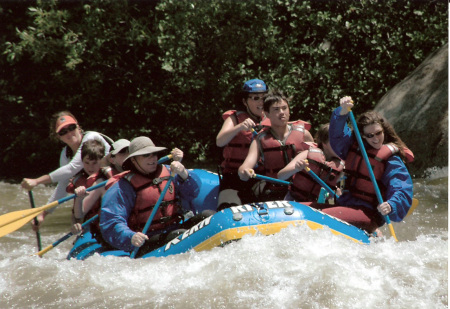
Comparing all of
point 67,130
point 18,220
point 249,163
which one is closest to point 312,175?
point 249,163

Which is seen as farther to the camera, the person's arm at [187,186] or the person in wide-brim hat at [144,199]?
the person's arm at [187,186]

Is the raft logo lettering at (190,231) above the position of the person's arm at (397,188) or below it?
below

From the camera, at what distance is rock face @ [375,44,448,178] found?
8125 mm

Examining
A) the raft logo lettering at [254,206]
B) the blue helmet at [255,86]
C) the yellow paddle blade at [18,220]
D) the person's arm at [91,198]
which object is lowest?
the yellow paddle blade at [18,220]

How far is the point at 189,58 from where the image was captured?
945 centimetres

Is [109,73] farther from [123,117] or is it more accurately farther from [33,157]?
[33,157]

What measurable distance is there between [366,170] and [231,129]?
114 cm

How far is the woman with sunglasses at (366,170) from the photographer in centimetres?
479

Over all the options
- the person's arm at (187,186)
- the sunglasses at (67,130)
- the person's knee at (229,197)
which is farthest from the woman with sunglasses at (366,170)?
the sunglasses at (67,130)

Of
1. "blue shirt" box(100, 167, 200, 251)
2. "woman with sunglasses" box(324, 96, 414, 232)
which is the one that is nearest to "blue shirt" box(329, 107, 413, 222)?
"woman with sunglasses" box(324, 96, 414, 232)

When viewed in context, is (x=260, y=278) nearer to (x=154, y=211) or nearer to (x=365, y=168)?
(x=154, y=211)

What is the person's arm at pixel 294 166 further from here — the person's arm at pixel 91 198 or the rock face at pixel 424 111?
the rock face at pixel 424 111

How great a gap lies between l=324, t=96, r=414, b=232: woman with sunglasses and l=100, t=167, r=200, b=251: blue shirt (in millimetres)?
1396

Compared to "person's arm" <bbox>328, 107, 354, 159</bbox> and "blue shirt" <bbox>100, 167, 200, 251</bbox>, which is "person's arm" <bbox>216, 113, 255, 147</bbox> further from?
"blue shirt" <bbox>100, 167, 200, 251</bbox>
